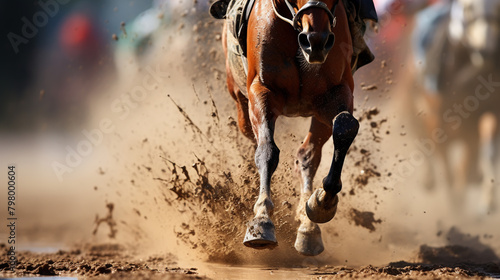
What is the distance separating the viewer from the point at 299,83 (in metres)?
4.19

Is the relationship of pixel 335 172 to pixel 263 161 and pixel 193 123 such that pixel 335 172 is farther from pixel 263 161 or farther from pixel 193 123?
pixel 193 123

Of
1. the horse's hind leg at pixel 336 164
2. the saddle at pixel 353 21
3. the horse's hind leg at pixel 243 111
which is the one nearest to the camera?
the horse's hind leg at pixel 336 164

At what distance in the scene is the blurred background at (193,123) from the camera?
6305 millimetres

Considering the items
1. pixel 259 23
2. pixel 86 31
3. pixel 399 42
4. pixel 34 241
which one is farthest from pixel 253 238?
pixel 86 31

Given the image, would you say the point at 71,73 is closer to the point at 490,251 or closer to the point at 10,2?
the point at 10,2

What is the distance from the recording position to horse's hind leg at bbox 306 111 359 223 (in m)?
3.89

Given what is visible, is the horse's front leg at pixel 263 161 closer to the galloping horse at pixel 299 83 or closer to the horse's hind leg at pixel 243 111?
the galloping horse at pixel 299 83

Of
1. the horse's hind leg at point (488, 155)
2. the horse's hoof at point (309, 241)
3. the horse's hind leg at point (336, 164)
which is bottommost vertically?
the horse's hoof at point (309, 241)

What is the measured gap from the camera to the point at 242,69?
5.18 metres

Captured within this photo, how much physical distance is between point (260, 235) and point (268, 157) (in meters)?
A: 0.55

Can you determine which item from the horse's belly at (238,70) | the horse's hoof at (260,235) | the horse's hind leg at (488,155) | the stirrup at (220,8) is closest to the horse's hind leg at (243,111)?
the horse's belly at (238,70)

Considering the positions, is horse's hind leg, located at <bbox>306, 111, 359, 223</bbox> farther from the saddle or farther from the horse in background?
the horse in background

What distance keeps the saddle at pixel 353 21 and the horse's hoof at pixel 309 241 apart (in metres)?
1.22

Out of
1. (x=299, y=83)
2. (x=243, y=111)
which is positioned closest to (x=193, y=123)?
(x=243, y=111)
